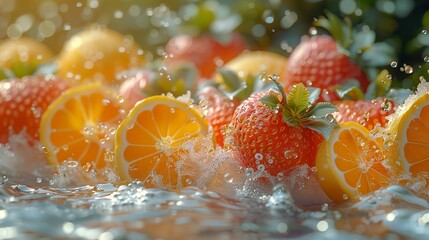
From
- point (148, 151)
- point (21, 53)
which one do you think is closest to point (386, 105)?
point (148, 151)

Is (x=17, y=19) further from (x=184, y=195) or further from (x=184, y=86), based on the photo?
(x=184, y=195)

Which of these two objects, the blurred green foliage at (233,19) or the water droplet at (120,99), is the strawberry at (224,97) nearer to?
the water droplet at (120,99)

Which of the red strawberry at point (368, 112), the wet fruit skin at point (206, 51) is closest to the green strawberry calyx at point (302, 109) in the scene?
the red strawberry at point (368, 112)

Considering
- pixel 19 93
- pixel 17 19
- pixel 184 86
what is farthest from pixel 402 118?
pixel 17 19

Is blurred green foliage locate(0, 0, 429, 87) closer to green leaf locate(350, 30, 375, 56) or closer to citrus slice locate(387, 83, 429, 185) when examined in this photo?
green leaf locate(350, 30, 375, 56)

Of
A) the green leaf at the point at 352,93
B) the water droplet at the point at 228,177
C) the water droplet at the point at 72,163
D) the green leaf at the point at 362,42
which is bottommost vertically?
the water droplet at the point at 228,177
